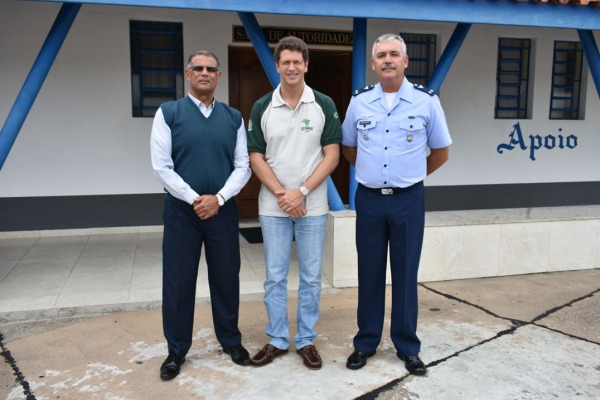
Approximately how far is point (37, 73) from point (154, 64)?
8.37 ft

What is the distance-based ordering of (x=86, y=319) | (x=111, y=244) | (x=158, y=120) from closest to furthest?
(x=158, y=120) < (x=86, y=319) < (x=111, y=244)

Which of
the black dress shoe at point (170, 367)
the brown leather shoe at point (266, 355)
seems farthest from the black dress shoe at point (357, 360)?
the black dress shoe at point (170, 367)

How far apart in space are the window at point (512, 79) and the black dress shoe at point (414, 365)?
5392 millimetres

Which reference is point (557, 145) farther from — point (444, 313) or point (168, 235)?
point (168, 235)

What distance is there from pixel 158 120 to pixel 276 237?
950 mm

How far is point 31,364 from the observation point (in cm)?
328

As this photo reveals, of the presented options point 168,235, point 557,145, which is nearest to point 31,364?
point 168,235

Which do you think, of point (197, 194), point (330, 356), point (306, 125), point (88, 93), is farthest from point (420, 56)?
point (197, 194)

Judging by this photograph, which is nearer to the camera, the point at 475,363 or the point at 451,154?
the point at 475,363

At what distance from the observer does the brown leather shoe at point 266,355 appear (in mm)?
3251

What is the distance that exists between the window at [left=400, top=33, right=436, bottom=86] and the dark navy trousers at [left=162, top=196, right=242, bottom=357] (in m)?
4.94

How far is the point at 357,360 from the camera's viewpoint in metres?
3.25

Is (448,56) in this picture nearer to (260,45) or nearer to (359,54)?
(359,54)

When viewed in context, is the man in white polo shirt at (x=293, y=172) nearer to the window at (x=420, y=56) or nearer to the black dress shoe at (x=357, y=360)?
the black dress shoe at (x=357, y=360)
